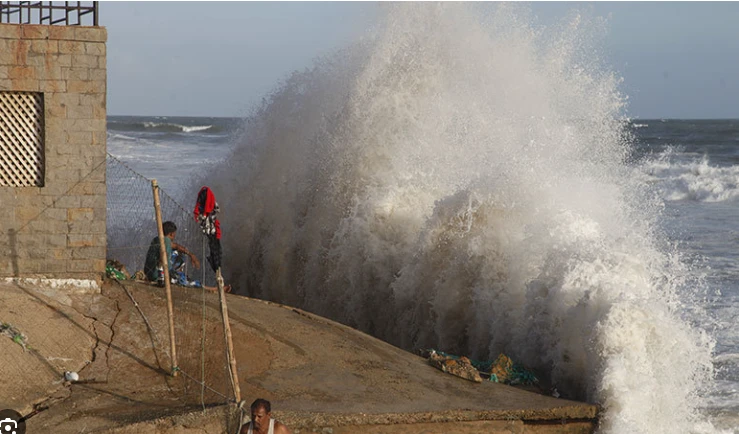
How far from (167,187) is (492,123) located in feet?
52.6

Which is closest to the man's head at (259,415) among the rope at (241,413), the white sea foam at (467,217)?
the rope at (241,413)

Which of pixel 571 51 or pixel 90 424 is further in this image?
pixel 571 51

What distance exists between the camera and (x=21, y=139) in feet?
32.9

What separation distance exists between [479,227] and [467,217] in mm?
237

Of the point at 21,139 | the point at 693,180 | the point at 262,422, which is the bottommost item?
the point at 262,422

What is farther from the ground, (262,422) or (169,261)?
(169,261)

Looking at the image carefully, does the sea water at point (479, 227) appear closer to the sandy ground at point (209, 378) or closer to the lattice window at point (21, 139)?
the sandy ground at point (209, 378)

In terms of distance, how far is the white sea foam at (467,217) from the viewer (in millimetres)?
9680

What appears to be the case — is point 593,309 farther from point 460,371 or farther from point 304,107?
point 304,107

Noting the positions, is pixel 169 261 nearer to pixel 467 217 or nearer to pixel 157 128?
pixel 467 217

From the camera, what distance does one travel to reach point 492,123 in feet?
51.6

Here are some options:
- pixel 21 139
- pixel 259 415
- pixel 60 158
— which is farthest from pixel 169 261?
pixel 259 415

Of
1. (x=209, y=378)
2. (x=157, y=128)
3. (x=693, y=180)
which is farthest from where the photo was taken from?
(x=157, y=128)

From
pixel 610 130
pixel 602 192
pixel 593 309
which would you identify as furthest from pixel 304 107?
pixel 593 309
